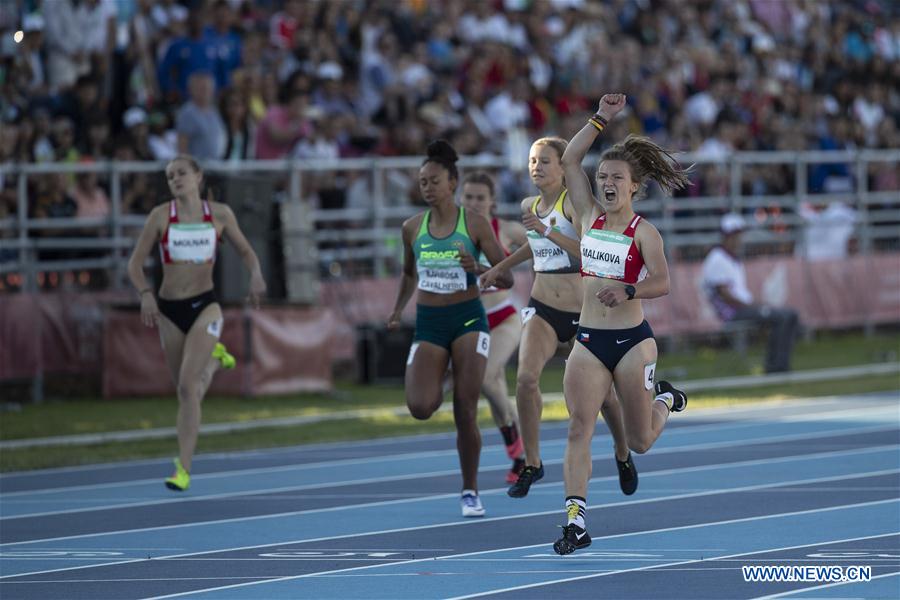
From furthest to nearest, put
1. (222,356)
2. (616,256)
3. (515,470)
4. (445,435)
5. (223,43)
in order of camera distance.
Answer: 1. (223,43)
2. (445,435)
3. (222,356)
4. (515,470)
5. (616,256)

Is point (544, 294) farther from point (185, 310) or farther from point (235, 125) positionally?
point (235, 125)

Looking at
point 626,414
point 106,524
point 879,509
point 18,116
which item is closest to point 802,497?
point 879,509

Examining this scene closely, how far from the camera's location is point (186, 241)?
1182 cm

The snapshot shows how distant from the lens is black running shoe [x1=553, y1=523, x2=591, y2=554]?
327 inches

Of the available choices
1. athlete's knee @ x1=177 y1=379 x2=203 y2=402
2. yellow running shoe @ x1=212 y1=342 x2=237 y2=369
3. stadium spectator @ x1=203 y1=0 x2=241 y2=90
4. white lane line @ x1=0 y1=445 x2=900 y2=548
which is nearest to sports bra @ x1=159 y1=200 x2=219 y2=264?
yellow running shoe @ x1=212 y1=342 x2=237 y2=369

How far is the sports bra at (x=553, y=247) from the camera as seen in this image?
10500mm

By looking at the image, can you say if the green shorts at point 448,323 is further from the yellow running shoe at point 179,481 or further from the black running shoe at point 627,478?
the yellow running shoe at point 179,481

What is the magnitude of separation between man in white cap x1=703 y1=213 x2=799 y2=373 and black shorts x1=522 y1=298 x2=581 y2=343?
867 centimetres

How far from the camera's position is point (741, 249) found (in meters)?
22.5

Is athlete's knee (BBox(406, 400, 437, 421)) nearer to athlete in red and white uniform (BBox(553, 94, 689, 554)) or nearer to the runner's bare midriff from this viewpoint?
the runner's bare midriff

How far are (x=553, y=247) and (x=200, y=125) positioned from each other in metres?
8.50

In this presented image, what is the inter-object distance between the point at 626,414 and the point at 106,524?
11.1ft

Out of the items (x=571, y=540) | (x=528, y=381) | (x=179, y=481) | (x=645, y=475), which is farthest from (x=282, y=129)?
(x=571, y=540)

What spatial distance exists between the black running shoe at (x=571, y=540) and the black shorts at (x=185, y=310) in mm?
4116
